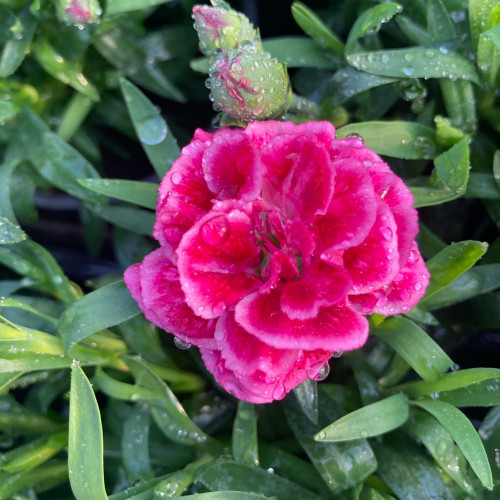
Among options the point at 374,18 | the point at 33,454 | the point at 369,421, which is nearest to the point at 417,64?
→ the point at 374,18

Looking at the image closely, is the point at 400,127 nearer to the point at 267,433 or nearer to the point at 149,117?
the point at 149,117

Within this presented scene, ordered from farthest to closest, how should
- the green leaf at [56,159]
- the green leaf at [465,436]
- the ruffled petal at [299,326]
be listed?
the green leaf at [56,159] < the green leaf at [465,436] < the ruffled petal at [299,326]

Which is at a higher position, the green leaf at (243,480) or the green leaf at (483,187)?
the green leaf at (483,187)

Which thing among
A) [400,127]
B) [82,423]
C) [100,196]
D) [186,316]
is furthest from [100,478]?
[400,127]

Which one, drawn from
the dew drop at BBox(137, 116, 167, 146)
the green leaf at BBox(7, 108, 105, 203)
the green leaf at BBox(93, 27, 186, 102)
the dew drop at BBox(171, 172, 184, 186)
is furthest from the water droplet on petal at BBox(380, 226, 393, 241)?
the green leaf at BBox(93, 27, 186, 102)

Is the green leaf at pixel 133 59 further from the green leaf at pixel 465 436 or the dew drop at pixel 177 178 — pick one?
the green leaf at pixel 465 436

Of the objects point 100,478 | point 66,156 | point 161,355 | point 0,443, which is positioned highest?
point 66,156

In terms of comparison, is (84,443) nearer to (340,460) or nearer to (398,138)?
(340,460)

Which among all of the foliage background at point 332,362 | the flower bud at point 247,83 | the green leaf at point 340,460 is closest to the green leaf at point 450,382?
the foliage background at point 332,362
